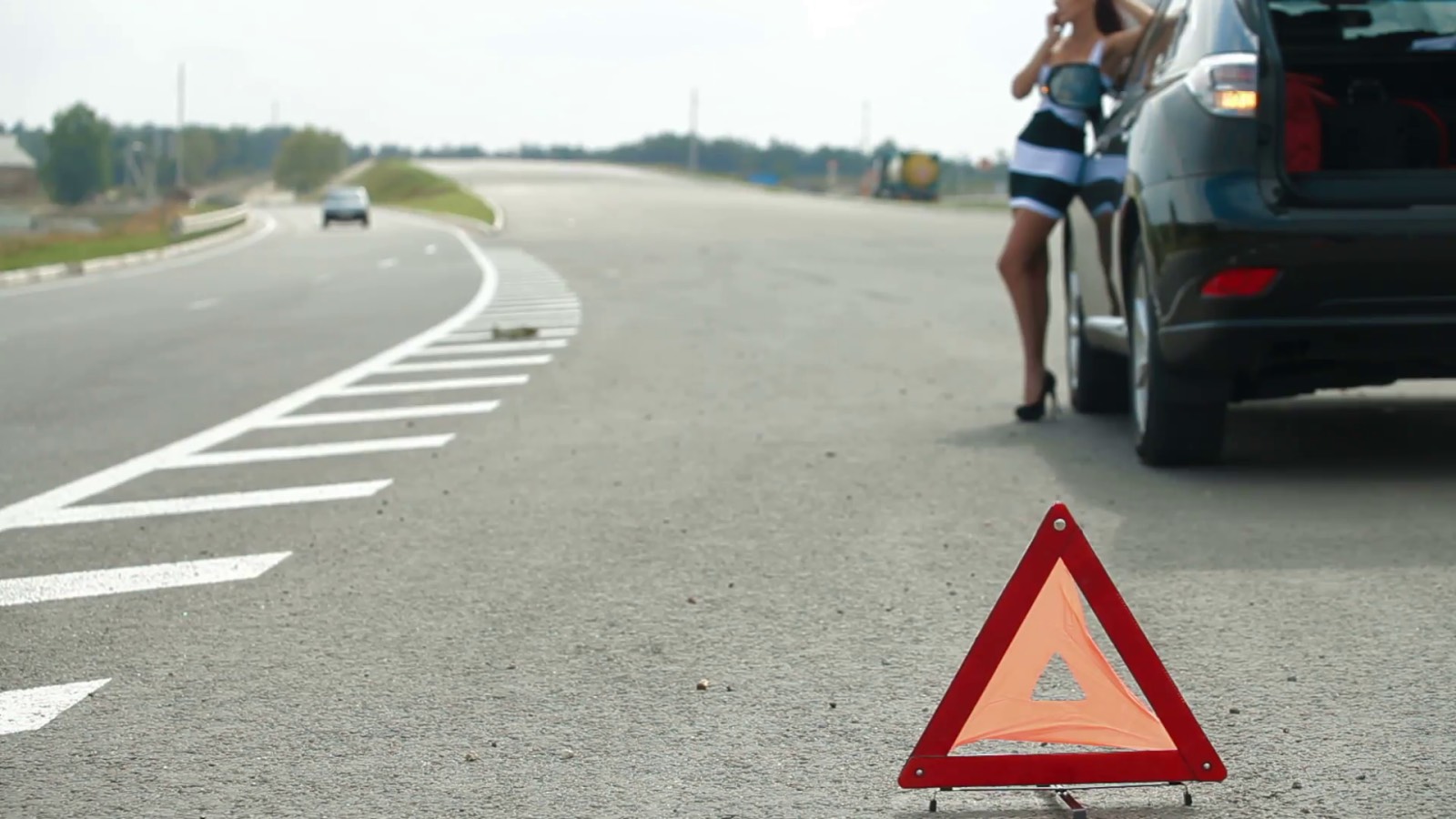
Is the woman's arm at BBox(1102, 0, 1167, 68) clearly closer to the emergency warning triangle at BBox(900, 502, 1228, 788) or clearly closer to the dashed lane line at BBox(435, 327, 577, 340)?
the emergency warning triangle at BBox(900, 502, 1228, 788)

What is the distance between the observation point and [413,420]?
31.8 feet

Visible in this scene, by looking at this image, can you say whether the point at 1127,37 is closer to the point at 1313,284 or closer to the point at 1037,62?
the point at 1037,62

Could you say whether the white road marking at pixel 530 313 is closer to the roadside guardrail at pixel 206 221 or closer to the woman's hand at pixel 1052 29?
the woman's hand at pixel 1052 29

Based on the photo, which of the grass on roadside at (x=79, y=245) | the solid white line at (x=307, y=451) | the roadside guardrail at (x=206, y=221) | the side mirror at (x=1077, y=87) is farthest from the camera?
the roadside guardrail at (x=206, y=221)

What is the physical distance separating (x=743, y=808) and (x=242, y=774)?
1005mm

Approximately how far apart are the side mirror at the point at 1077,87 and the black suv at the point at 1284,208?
3.34 ft

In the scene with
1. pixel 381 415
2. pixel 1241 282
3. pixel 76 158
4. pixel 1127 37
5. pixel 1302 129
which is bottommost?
pixel 76 158

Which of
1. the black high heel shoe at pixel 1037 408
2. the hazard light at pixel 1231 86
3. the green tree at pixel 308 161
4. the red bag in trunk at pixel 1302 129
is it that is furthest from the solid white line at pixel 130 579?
the green tree at pixel 308 161

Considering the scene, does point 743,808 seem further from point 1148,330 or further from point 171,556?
point 1148,330

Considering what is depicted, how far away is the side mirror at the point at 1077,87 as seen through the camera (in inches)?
352

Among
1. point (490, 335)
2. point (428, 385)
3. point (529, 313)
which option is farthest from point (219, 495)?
point (529, 313)

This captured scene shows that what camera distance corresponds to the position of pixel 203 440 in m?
9.04

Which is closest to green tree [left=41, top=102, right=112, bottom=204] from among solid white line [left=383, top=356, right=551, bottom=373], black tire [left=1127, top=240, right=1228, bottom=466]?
solid white line [left=383, top=356, right=551, bottom=373]

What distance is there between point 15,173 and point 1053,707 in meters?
158
